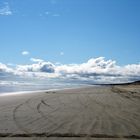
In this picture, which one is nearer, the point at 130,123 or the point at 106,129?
the point at 106,129

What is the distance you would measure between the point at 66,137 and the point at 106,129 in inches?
58.3

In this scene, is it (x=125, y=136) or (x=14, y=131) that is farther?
(x=14, y=131)

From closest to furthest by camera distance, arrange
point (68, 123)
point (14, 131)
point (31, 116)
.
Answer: point (14, 131)
point (68, 123)
point (31, 116)

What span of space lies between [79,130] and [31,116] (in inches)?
118

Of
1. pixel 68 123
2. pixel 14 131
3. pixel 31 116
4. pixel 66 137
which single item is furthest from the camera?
pixel 31 116

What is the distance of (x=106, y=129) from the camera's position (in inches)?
321

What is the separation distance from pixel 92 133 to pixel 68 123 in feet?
5.08

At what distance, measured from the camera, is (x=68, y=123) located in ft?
29.6

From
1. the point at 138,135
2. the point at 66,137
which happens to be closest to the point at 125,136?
the point at 138,135

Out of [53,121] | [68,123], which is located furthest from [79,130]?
[53,121]

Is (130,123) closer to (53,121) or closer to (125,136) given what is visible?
(125,136)

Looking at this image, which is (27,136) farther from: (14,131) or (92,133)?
(92,133)

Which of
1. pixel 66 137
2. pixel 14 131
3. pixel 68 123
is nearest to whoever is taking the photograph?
pixel 66 137

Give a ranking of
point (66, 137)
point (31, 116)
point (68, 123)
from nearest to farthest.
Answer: point (66, 137)
point (68, 123)
point (31, 116)
